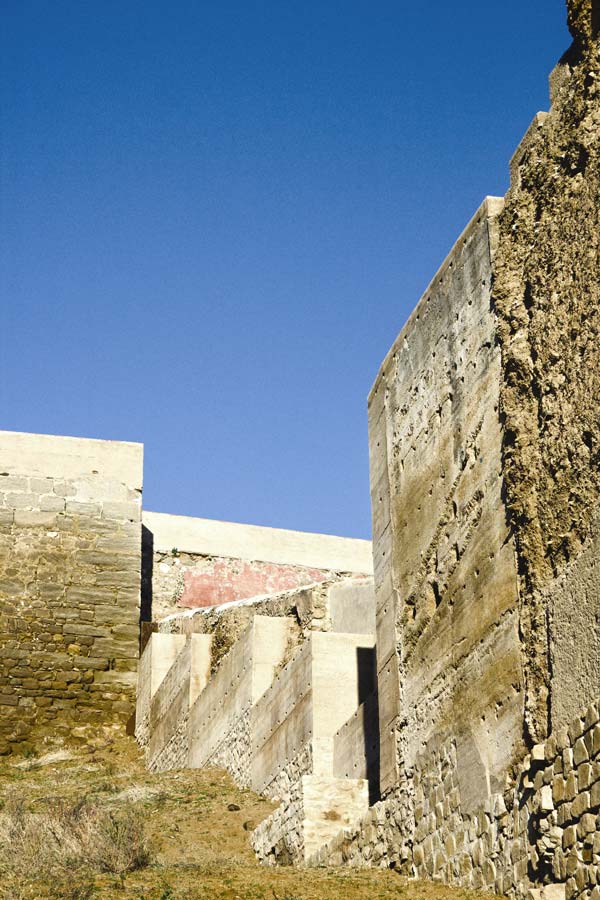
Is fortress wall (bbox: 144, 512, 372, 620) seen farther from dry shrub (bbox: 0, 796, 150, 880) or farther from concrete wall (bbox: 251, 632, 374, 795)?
dry shrub (bbox: 0, 796, 150, 880)

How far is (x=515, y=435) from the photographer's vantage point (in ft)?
27.2

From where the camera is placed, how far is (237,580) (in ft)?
68.0

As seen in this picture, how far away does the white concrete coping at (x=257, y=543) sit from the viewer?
20.6 meters

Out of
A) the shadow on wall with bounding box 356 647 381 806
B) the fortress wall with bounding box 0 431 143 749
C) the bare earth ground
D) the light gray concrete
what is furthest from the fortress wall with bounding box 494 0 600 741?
the fortress wall with bounding box 0 431 143 749

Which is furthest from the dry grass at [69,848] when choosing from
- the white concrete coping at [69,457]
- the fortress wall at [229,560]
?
the fortress wall at [229,560]

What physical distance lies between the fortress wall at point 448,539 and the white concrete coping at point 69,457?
804 centimetres

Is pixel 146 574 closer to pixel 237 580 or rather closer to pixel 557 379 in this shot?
pixel 237 580

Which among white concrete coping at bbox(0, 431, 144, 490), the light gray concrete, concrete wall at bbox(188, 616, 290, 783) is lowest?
concrete wall at bbox(188, 616, 290, 783)

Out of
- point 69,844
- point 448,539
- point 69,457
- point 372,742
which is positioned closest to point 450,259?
point 448,539

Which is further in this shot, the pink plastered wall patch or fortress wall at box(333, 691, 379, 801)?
the pink plastered wall patch

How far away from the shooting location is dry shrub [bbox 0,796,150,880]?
904cm

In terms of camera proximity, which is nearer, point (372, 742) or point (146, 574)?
point (372, 742)

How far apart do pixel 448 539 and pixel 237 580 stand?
11608 mm

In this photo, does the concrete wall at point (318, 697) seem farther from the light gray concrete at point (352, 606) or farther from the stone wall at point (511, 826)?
the light gray concrete at point (352, 606)
